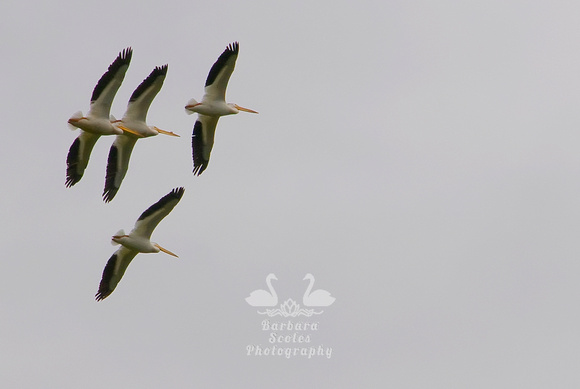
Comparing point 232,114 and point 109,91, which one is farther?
point 232,114

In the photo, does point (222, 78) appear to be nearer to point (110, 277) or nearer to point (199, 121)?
point (199, 121)

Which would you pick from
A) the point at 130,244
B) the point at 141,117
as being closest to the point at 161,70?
the point at 141,117

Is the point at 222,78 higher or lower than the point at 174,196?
higher

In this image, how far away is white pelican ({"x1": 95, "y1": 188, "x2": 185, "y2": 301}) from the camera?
3712 centimetres

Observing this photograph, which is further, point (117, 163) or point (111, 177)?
point (117, 163)

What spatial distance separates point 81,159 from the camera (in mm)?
36969

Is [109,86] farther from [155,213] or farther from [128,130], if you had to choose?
[155,213]

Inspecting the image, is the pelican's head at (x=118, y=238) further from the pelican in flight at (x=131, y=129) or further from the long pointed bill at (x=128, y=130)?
the long pointed bill at (x=128, y=130)

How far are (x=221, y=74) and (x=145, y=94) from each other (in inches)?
65.9

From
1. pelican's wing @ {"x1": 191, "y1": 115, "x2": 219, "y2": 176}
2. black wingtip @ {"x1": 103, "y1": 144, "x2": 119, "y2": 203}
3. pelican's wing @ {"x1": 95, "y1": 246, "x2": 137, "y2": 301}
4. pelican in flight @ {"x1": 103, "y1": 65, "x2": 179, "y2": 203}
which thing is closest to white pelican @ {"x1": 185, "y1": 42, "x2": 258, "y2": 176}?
pelican's wing @ {"x1": 191, "y1": 115, "x2": 219, "y2": 176}

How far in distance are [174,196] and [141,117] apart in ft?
5.90

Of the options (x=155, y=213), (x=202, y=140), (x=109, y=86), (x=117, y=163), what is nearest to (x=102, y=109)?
(x=109, y=86)

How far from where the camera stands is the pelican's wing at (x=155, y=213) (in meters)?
37.0

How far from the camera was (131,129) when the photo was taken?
122 ft
